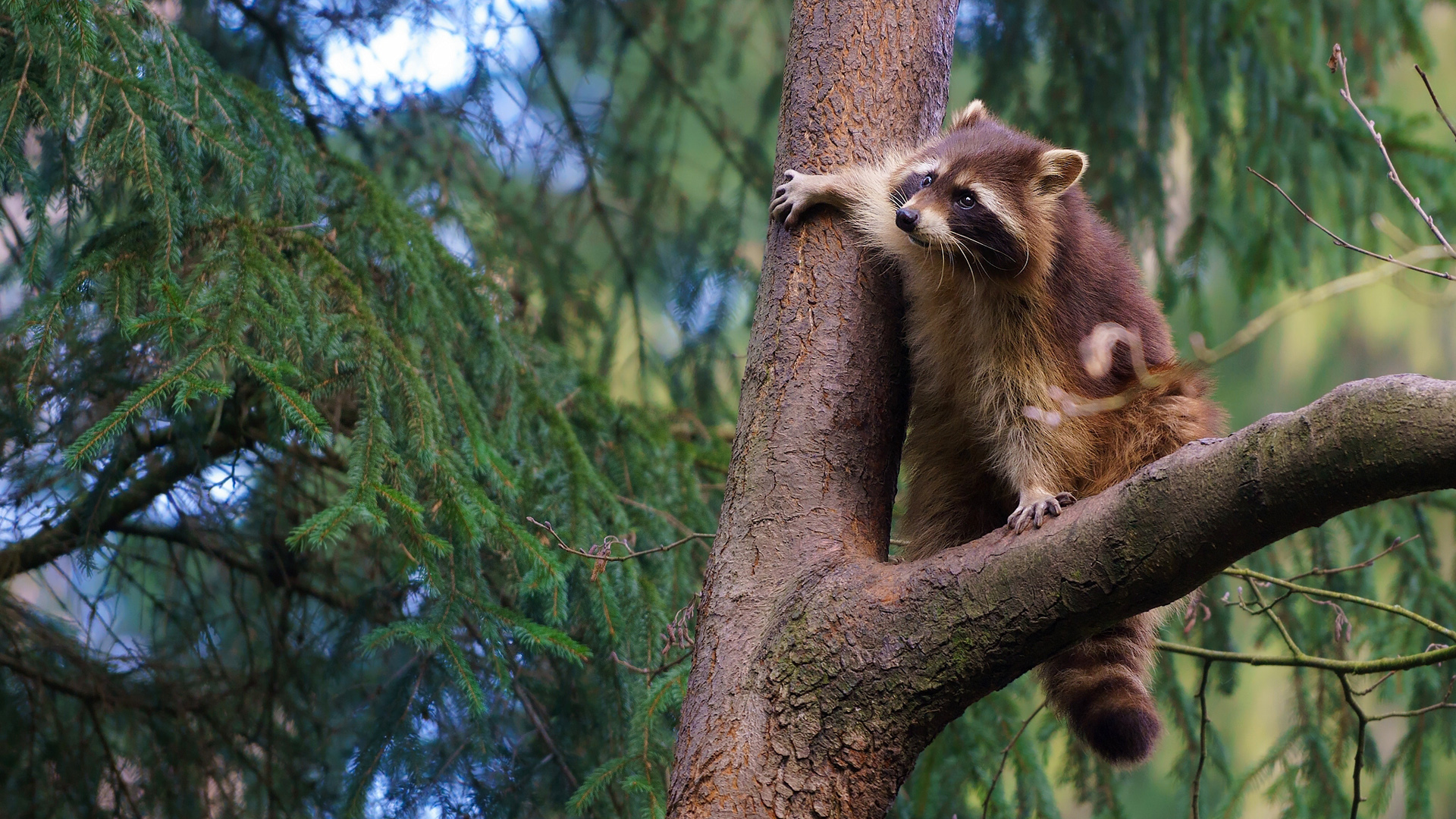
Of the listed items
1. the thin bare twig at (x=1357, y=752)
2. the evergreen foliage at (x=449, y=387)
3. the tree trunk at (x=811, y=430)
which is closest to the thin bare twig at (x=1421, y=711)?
the thin bare twig at (x=1357, y=752)

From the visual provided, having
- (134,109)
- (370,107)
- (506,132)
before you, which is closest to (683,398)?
(506,132)

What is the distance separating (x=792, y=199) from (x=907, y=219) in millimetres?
310

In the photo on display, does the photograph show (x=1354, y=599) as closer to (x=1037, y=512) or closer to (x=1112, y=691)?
(x=1112, y=691)

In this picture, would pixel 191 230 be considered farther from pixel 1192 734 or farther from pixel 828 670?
pixel 1192 734

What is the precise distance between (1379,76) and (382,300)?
14.3ft

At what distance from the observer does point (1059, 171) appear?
3.13m

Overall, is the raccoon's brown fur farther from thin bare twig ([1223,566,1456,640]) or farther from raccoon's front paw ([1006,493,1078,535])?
thin bare twig ([1223,566,1456,640])

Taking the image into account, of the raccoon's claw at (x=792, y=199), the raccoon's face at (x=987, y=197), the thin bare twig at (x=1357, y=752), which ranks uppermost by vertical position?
the raccoon's face at (x=987, y=197)

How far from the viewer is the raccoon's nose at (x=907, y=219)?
270cm

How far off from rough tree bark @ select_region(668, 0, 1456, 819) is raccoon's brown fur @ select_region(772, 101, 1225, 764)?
0.46ft

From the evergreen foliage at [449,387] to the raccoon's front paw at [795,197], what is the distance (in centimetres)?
102

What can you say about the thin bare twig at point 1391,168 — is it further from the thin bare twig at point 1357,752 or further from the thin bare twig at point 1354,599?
the thin bare twig at point 1357,752

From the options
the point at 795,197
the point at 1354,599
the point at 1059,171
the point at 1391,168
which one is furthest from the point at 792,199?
the point at 1354,599

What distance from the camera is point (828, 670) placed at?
204 cm
